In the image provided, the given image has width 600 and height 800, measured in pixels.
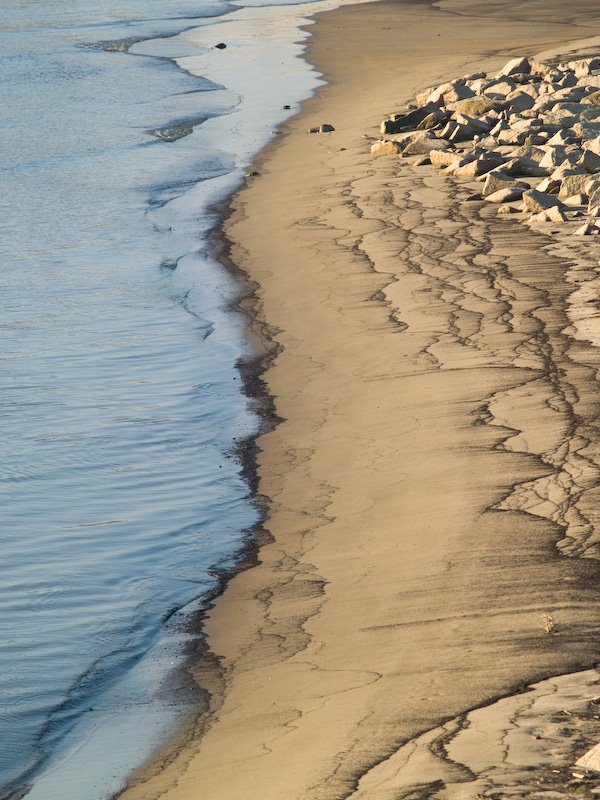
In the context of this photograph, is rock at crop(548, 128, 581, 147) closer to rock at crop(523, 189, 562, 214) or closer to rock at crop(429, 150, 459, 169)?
rock at crop(429, 150, 459, 169)

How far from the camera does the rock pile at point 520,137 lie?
33.6ft

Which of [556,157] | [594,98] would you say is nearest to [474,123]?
[594,98]

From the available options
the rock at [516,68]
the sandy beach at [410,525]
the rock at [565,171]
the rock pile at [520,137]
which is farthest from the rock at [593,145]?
the rock at [516,68]

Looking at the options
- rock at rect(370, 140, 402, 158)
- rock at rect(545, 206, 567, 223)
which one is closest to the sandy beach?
rock at rect(545, 206, 567, 223)

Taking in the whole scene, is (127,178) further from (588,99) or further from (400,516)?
(400,516)

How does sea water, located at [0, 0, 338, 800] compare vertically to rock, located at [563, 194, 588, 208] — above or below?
below

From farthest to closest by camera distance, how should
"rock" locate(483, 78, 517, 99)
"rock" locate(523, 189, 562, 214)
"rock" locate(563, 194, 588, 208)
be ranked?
"rock" locate(483, 78, 517, 99) < "rock" locate(563, 194, 588, 208) < "rock" locate(523, 189, 562, 214)

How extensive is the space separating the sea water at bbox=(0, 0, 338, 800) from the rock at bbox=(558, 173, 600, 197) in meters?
2.95

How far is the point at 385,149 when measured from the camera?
13406 mm

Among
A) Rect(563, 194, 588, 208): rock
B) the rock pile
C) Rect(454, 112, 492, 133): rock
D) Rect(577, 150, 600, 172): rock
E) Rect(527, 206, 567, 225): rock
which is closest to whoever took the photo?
Rect(527, 206, 567, 225): rock

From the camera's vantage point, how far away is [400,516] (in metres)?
5.21

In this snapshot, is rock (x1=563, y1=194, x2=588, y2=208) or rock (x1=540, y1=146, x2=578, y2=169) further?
rock (x1=540, y1=146, x2=578, y2=169)

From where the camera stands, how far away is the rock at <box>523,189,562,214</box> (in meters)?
9.95

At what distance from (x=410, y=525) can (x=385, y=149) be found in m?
8.94
